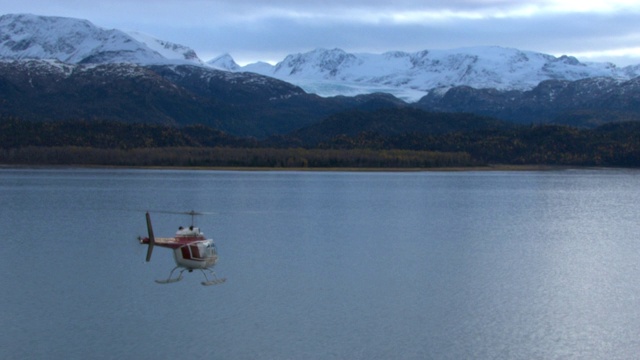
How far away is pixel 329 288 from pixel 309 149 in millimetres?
148100

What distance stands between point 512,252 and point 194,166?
11880cm

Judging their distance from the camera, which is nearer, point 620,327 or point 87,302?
point 620,327

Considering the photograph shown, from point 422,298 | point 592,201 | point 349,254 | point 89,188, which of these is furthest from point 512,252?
point 89,188

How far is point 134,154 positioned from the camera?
535 feet

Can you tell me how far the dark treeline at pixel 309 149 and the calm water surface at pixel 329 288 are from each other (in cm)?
9541

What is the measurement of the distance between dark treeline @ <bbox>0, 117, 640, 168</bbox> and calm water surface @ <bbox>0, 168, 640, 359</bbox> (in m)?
95.4

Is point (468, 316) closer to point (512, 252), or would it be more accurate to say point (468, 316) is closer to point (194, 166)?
point (512, 252)

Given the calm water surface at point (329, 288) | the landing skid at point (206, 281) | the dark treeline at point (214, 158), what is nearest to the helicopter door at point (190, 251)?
the landing skid at point (206, 281)

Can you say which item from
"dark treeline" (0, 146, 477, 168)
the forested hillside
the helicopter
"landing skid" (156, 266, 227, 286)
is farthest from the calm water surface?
the forested hillside

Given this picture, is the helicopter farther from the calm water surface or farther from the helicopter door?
the calm water surface

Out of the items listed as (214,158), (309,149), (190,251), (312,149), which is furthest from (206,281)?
(309,149)

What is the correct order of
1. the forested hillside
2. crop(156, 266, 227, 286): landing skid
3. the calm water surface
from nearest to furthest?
1. the calm water surface
2. crop(156, 266, 227, 286): landing skid
3. the forested hillside

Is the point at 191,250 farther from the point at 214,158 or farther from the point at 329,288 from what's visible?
the point at 214,158

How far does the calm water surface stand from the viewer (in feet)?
88.3
